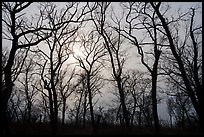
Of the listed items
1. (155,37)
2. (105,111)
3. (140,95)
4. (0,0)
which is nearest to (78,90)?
(140,95)

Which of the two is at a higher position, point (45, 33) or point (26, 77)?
point (26, 77)

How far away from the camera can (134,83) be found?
39.8 meters

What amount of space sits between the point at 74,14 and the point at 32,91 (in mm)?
26839

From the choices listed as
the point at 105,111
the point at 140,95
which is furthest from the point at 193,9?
the point at 105,111

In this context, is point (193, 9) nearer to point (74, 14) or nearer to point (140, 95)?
point (74, 14)

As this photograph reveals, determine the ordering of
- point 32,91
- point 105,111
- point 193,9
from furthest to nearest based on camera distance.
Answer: point 105,111
point 32,91
point 193,9

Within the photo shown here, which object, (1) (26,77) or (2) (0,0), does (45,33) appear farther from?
(1) (26,77)

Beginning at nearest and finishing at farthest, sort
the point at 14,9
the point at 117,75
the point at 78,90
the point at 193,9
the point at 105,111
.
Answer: the point at 14,9 → the point at 193,9 → the point at 117,75 → the point at 78,90 → the point at 105,111

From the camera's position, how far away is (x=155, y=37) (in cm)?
1814

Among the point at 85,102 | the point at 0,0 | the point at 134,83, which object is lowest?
the point at 0,0

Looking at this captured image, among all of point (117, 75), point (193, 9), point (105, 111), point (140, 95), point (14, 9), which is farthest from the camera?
point (105, 111)

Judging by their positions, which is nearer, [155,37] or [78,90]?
[155,37]

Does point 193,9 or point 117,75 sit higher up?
point 193,9

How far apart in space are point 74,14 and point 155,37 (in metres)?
5.87
